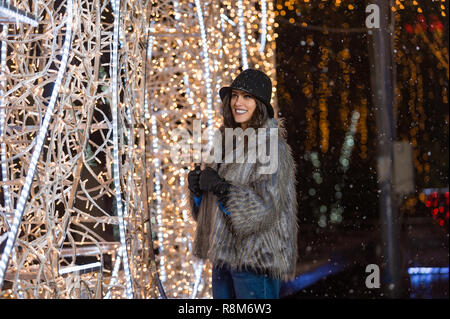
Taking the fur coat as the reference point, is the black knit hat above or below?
above

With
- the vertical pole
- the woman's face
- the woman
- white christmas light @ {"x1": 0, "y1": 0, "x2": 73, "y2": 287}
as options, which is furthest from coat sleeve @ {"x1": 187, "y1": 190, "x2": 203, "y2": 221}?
the vertical pole

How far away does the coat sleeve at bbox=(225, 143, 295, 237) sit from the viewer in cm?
179

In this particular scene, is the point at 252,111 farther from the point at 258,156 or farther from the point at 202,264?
the point at 202,264

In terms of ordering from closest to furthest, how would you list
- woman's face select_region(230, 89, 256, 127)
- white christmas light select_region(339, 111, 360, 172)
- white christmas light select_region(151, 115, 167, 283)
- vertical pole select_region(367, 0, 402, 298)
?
1. woman's face select_region(230, 89, 256, 127)
2. white christmas light select_region(151, 115, 167, 283)
3. vertical pole select_region(367, 0, 402, 298)
4. white christmas light select_region(339, 111, 360, 172)

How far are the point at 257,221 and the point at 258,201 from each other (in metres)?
0.06

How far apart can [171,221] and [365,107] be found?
3.79m

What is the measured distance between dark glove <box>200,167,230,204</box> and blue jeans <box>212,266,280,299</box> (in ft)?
0.68

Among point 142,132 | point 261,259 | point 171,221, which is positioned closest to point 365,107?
point 171,221

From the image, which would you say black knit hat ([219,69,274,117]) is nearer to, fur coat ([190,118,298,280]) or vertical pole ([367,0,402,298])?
fur coat ([190,118,298,280])

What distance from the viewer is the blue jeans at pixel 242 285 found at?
5.88 ft

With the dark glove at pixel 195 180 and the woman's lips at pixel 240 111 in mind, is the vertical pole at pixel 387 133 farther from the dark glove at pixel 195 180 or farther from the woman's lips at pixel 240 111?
the dark glove at pixel 195 180

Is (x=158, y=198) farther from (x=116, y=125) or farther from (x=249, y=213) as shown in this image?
(x=249, y=213)

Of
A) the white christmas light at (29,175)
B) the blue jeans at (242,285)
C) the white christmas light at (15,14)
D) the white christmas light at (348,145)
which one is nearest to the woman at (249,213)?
the blue jeans at (242,285)

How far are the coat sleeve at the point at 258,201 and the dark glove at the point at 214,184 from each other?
0.06ft
